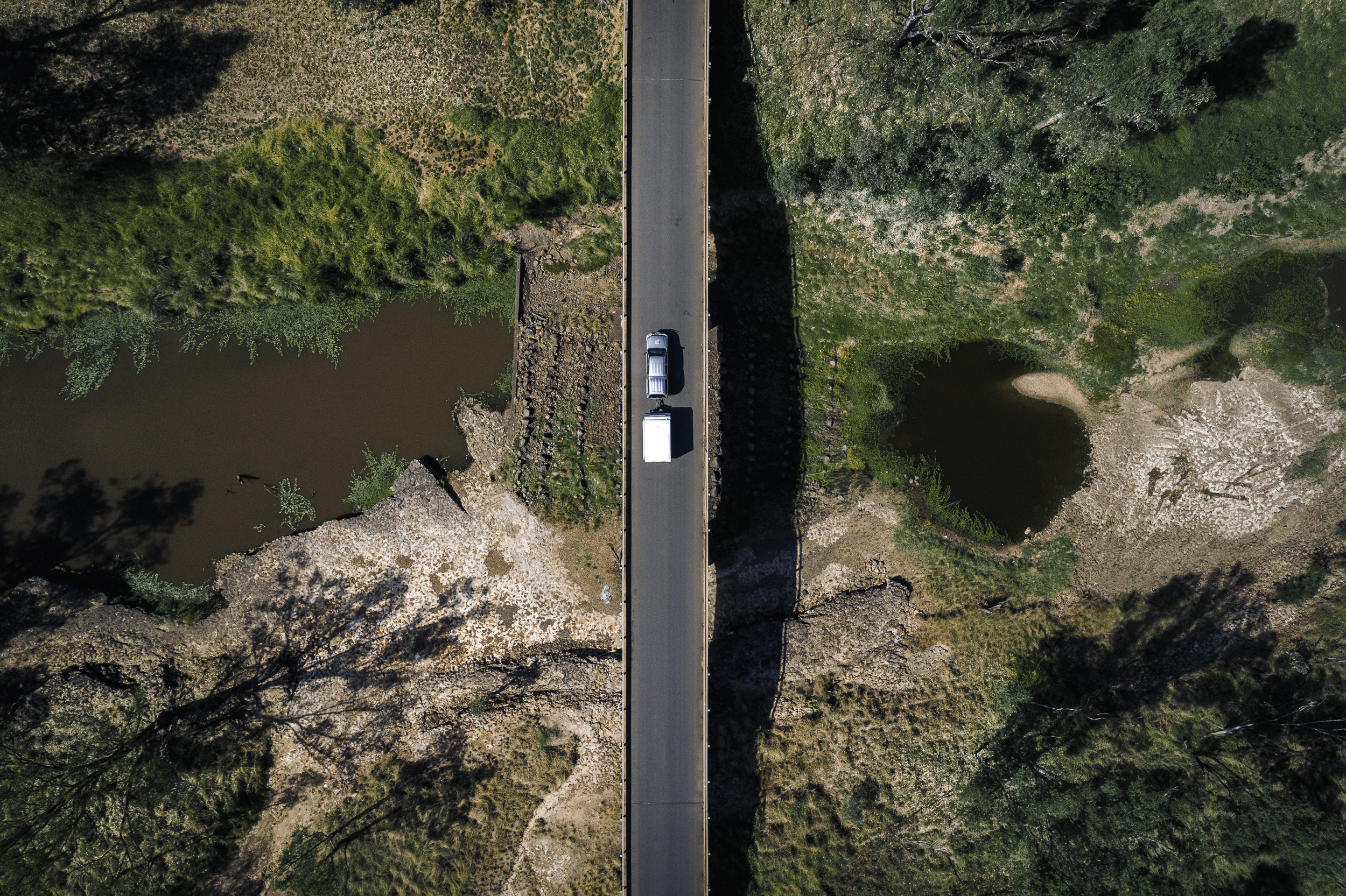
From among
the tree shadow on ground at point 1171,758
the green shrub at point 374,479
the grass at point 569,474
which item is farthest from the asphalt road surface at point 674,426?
the tree shadow on ground at point 1171,758

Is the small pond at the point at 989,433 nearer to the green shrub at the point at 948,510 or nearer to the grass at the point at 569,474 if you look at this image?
the green shrub at the point at 948,510

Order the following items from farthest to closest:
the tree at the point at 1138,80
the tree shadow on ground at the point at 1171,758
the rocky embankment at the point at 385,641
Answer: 1. the rocky embankment at the point at 385,641
2. the tree shadow on ground at the point at 1171,758
3. the tree at the point at 1138,80

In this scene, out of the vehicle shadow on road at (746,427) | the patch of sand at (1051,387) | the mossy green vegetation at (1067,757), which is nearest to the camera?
the mossy green vegetation at (1067,757)

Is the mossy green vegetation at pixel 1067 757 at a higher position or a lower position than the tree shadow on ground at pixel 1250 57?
lower

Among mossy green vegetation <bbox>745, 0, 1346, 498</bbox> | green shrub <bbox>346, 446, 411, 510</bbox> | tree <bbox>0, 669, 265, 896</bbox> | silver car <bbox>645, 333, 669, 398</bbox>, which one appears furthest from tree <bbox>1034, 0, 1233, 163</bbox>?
tree <bbox>0, 669, 265, 896</bbox>

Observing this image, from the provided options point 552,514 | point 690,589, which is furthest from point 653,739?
point 552,514

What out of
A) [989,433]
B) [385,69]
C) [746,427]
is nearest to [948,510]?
[989,433]

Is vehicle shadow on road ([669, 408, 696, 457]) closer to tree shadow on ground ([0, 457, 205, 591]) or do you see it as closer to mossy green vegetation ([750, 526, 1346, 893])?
mossy green vegetation ([750, 526, 1346, 893])

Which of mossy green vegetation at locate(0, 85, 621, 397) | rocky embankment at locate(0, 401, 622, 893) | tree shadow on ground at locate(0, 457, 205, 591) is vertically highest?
mossy green vegetation at locate(0, 85, 621, 397)
